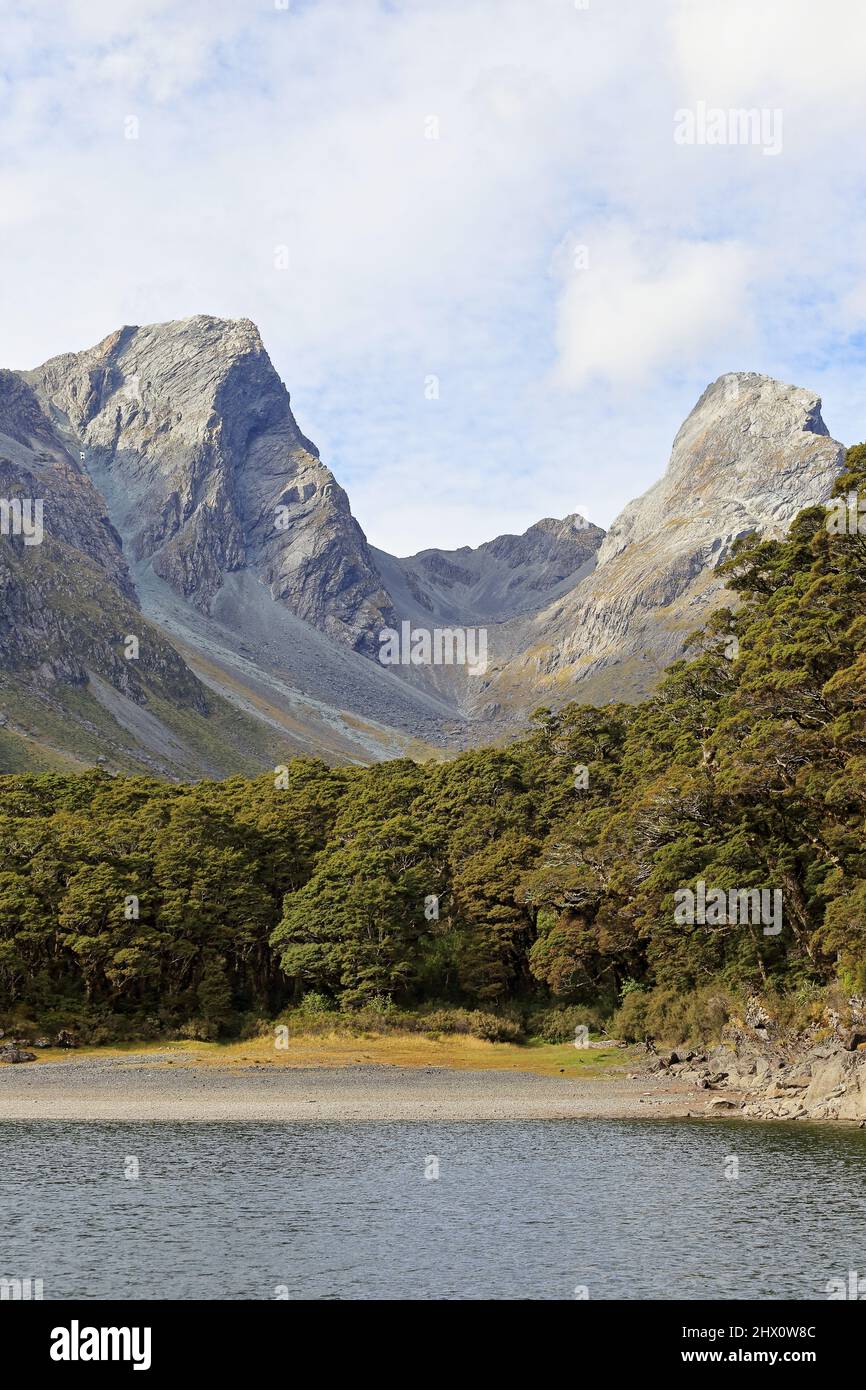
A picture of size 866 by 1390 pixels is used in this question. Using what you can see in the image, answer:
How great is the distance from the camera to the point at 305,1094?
5922cm

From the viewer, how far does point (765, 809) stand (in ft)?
199

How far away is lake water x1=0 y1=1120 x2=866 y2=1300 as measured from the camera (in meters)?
26.0

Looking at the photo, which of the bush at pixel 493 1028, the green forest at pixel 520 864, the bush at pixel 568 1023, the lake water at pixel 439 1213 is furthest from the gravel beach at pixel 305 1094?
the bush at pixel 568 1023

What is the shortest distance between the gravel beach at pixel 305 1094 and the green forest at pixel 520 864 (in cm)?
945

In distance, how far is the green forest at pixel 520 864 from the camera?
5575cm

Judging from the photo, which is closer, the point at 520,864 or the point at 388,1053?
the point at 388,1053

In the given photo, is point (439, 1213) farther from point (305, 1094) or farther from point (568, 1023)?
point (568, 1023)

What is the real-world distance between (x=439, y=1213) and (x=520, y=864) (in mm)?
49500

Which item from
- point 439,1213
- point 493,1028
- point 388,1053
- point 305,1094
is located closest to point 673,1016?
point 493,1028

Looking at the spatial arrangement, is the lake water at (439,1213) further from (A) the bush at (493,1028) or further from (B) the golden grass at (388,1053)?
(A) the bush at (493,1028)

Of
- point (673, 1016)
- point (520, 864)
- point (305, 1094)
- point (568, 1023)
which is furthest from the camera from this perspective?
point (520, 864)
